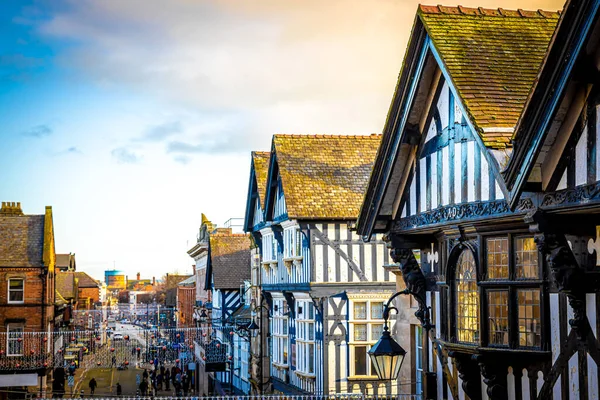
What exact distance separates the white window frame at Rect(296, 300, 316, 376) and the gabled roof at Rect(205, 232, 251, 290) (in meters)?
20.3

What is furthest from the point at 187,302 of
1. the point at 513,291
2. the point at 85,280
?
the point at 513,291

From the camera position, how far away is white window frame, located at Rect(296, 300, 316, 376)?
31.4 meters

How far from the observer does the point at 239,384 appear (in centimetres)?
4878

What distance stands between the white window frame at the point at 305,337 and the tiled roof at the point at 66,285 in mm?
46496

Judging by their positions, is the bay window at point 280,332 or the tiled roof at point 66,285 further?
the tiled roof at point 66,285

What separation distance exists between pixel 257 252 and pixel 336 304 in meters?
11.4

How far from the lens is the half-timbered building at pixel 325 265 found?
1192 inches

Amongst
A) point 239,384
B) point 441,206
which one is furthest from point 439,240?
point 239,384

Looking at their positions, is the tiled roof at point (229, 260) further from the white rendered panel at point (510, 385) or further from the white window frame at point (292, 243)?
the white rendered panel at point (510, 385)

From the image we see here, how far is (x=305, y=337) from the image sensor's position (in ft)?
105

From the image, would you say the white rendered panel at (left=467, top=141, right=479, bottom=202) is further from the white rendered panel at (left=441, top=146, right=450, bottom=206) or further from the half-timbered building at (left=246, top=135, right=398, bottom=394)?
the half-timbered building at (left=246, top=135, right=398, bottom=394)

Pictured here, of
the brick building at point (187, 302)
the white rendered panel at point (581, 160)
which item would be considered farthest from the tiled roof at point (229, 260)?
the white rendered panel at point (581, 160)

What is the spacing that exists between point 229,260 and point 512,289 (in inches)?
1679

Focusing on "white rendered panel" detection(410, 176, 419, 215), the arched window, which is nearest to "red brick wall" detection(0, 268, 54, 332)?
"white rendered panel" detection(410, 176, 419, 215)
